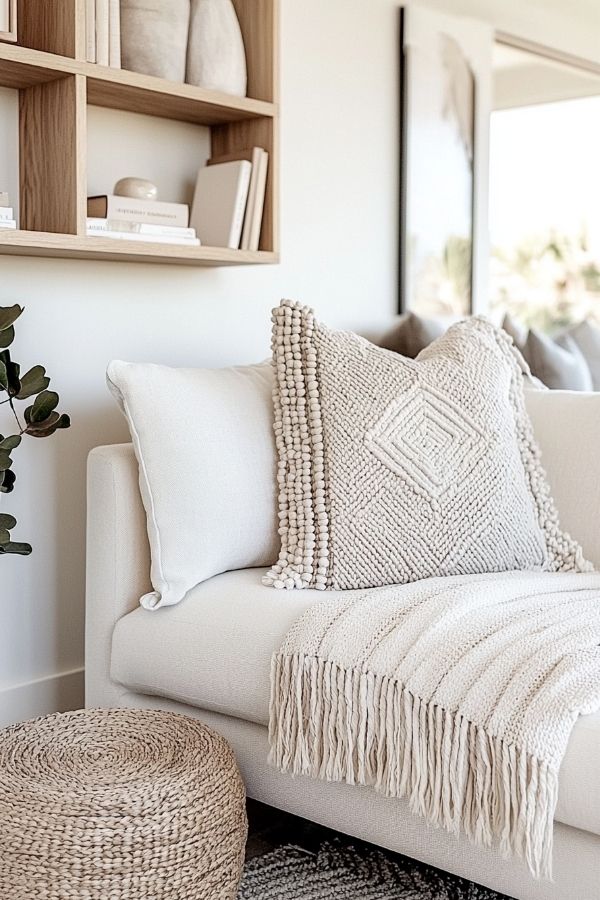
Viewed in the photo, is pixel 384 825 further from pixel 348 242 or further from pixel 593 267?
pixel 593 267

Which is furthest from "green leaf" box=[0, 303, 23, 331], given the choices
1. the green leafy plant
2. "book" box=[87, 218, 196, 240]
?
"book" box=[87, 218, 196, 240]

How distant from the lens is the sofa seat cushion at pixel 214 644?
1.83m

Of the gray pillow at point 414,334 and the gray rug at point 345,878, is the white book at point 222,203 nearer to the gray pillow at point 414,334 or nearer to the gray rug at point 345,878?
the gray pillow at point 414,334

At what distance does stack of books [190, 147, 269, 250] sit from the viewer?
2514mm

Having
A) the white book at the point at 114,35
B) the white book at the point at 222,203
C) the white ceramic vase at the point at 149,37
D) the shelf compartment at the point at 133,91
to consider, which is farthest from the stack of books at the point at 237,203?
the white book at the point at 114,35

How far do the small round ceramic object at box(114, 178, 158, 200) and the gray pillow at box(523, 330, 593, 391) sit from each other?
1.15m

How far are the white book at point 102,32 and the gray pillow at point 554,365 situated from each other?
1.38 metres

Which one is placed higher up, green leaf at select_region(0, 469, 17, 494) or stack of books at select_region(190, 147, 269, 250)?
stack of books at select_region(190, 147, 269, 250)

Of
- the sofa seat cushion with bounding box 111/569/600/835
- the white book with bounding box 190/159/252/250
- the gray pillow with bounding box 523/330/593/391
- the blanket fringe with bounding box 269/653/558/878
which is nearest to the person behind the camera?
the blanket fringe with bounding box 269/653/558/878

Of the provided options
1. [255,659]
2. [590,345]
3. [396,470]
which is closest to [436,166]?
[590,345]

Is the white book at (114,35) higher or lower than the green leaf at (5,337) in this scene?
higher

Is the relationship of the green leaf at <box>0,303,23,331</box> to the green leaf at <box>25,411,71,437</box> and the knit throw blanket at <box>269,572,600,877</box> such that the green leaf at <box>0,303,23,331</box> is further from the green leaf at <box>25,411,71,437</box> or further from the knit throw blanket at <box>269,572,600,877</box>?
the knit throw blanket at <box>269,572,600,877</box>

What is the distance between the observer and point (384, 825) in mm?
1689

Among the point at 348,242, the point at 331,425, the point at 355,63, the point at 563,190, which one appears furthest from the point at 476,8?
the point at 331,425
